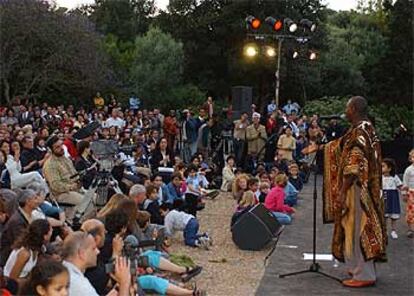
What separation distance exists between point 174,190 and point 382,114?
35.2ft

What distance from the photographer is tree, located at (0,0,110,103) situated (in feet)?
77.3

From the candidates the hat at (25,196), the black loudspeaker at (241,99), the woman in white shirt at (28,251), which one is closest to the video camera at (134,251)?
the woman in white shirt at (28,251)

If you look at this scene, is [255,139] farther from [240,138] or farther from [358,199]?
[358,199]

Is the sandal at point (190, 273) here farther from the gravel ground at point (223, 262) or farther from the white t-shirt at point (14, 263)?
the white t-shirt at point (14, 263)

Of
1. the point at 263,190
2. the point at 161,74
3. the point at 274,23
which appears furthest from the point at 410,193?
the point at 161,74

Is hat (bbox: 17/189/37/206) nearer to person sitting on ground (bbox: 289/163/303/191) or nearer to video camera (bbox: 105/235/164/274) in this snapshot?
video camera (bbox: 105/235/164/274)

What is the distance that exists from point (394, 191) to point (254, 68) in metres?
20.4

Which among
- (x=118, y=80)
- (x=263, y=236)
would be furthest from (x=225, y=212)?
(x=118, y=80)

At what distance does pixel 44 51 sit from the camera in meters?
24.5

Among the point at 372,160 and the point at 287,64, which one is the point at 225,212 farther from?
the point at 287,64

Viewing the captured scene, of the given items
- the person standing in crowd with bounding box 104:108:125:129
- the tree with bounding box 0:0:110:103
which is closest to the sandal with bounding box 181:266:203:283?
the person standing in crowd with bounding box 104:108:125:129

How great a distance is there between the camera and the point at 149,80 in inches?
1220

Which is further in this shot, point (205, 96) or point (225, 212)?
point (205, 96)

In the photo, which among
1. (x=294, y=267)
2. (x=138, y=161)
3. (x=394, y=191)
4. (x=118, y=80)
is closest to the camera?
(x=294, y=267)
